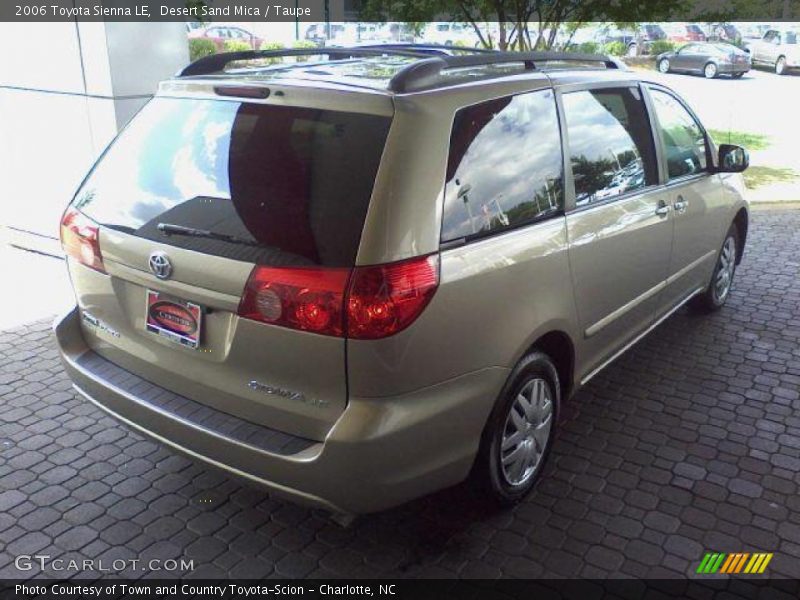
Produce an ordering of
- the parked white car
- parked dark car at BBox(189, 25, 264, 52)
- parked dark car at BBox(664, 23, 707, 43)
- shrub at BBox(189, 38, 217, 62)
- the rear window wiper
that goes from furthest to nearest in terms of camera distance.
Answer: the parked white car, parked dark car at BBox(664, 23, 707, 43), parked dark car at BBox(189, 25, 264, 52), shrub at BBox(189, 38, 217, 62), the rear window wiper

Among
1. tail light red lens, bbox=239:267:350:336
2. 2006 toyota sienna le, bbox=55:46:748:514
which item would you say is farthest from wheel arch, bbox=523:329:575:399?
tail light red lens, bbox=239:267:350:336

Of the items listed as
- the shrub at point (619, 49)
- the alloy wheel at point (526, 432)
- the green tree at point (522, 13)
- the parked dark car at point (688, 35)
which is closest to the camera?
A: the alloy wheel at point (526, 432)

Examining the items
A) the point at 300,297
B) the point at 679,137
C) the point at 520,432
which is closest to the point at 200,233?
the point at 300,297

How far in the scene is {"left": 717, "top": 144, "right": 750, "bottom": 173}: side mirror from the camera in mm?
5043

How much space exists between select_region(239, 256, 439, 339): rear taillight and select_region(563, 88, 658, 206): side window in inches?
50.6

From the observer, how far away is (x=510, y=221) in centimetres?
Answer: 300

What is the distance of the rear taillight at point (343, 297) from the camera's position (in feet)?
7.95

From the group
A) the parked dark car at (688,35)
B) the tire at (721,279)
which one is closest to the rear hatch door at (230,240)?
the tire at (721,279)

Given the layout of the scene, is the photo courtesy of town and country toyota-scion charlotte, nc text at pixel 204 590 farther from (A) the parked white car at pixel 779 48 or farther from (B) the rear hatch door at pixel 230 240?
(A) the parked white car at pixel 779 48

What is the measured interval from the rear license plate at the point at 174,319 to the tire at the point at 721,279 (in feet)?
13.1

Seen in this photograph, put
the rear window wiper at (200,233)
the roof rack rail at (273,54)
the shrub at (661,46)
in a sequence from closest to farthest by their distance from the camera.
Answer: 1. the rear window wiper at (200,233)
2. the roof rack rail at (273,54)
3. the shrub at (661,46)

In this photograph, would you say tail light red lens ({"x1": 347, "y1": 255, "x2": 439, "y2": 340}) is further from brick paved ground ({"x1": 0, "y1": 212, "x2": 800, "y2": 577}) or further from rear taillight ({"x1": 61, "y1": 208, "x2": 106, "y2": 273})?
rear taillight ({"x1": 61, "y1": 208, "x2": 106, "y2": 273})

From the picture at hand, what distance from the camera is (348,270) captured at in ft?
7.98

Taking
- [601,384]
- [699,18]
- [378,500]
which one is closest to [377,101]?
[378,500]
